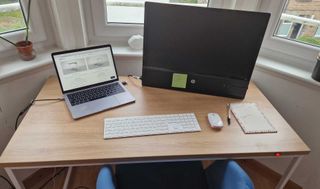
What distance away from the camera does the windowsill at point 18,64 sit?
111cm

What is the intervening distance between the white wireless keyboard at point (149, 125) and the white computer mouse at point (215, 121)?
0.21 feet

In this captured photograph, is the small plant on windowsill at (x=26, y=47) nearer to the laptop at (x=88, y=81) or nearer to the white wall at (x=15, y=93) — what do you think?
the white wall at (x=15, y=93)

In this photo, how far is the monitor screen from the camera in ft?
3.39

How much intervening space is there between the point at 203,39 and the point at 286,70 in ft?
1.82

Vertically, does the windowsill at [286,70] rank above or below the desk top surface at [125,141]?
above

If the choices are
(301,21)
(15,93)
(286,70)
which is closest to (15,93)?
(15,93)

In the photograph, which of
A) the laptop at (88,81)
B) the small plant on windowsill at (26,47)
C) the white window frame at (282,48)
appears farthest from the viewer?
the white window frame at (282,48)

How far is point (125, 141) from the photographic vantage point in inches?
35.7

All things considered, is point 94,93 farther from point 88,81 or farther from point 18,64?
point 18,64

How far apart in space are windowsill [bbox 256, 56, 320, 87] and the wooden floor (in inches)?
29.5

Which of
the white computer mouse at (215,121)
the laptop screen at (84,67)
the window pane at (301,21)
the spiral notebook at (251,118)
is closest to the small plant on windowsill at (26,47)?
the laptop screen at (84,67)

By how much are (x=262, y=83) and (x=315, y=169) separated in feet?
2.06

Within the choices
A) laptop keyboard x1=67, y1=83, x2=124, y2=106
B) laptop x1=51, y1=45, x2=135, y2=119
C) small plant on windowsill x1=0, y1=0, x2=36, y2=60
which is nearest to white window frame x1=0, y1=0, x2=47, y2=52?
small plant on windowsill x1=0, y1=0, x2=36, y2=60

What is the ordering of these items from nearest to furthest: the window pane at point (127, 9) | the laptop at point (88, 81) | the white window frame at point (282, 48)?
1. the laptop at point (88, 81)
2. the white window frame at point (282, 48)
3. the window pane at point (127, 9)
